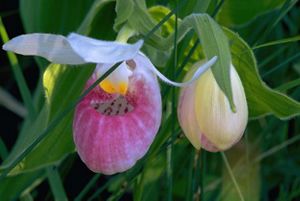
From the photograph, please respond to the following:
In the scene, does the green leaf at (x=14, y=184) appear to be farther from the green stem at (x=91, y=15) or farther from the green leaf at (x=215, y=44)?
the green leaf at (x=215, y=44)

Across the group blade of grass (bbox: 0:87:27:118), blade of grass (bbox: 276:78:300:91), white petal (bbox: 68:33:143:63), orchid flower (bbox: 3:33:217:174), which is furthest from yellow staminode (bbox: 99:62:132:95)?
blade of grass (bbox: 0:87:27:118)

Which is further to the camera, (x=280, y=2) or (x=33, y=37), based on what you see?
(x=280, y=2)

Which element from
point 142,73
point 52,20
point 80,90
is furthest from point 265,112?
point 52,20

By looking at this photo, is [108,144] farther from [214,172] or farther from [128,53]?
[214,172]

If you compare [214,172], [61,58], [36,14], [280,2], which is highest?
[61,58]

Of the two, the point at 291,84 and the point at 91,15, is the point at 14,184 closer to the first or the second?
the point at 91,15

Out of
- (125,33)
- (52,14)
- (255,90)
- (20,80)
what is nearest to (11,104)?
(52,14)

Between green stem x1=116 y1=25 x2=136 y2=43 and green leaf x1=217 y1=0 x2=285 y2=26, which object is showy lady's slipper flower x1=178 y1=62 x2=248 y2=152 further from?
green leaf x1=217 y1=0 x2=285 y2=26

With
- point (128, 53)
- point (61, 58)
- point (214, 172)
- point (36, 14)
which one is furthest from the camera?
point (214, 172)
